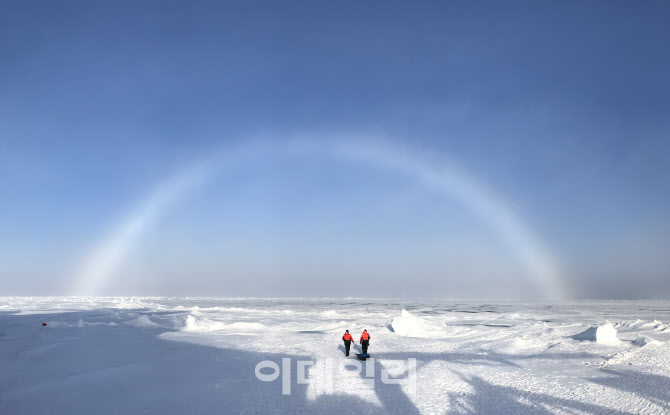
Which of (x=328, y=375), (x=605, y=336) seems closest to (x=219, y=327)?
(x=328, y=375)

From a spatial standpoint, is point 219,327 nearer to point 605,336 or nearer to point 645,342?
point 605,336

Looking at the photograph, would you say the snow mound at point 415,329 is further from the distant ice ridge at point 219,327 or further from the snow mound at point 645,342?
the snow mound at point 645,342

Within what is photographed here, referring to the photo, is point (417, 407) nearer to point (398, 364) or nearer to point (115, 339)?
point (398, 364)

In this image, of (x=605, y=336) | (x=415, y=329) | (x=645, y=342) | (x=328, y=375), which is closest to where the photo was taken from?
(x=328, y=375)

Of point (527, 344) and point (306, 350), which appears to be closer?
point (306, 350)

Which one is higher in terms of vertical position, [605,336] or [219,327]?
[605,336]

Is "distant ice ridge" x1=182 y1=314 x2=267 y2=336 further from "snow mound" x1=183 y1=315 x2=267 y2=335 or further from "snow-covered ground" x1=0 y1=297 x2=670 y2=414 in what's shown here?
"snow-covered ground" x1=0 y1=297 x2=670 y2=414

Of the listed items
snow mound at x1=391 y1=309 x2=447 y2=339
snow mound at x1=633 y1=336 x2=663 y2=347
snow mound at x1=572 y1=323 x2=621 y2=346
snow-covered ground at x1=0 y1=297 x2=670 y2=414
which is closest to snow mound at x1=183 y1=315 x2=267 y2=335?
snow-covered ground at x1=0 y1=297 x2=670 y2=414

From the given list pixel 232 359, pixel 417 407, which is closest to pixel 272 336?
pixel 232 359
